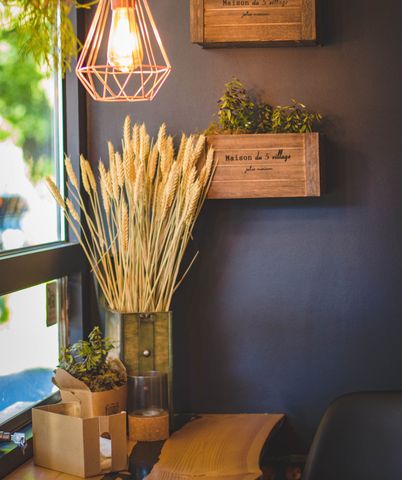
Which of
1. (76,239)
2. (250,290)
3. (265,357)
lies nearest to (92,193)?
(76,239)

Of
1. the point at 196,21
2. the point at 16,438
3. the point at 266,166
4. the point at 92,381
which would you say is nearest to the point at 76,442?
the point at 16,438

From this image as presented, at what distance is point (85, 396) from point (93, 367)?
104 mm

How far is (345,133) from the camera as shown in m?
2.92

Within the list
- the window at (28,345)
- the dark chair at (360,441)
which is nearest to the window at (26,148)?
the window at (28,345)

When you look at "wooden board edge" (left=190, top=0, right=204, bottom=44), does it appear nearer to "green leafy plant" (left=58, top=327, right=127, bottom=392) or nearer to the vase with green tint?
the vase with green tint

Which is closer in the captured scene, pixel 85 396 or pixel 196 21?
pixel 85 396

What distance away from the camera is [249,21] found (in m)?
2.82

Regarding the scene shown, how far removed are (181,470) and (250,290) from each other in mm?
833

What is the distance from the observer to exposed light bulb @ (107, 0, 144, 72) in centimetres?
219

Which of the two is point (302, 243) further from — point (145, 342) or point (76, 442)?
point (76, 442)

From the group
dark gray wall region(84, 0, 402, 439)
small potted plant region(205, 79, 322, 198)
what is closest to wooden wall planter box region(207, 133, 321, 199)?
small potted plant region(205, 79, 322, 198)

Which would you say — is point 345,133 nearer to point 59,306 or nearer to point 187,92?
point 187,92

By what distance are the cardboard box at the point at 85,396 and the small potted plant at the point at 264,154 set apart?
802mm

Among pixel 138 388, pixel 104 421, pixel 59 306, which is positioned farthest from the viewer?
pixel 59 306
